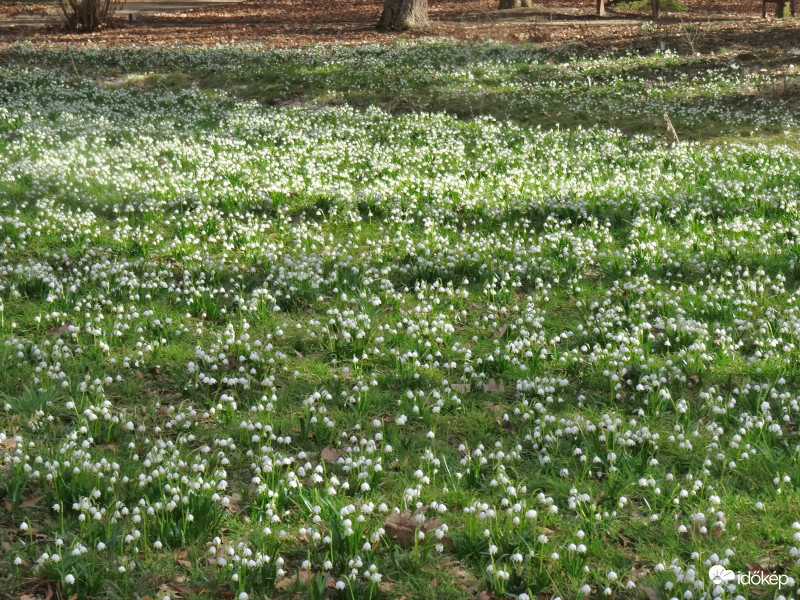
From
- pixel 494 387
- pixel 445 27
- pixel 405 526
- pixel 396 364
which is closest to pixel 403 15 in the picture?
pixel 445 27

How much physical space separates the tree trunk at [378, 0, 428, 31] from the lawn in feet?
37.1

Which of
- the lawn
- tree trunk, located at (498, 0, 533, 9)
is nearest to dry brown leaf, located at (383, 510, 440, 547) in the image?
the lawn

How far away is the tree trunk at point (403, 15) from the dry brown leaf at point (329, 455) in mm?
20261

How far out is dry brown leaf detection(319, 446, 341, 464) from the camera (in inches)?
202

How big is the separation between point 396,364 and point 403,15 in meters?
19.5

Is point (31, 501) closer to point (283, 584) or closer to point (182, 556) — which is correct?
point (182, 556)

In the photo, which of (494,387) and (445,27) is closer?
(494,387)

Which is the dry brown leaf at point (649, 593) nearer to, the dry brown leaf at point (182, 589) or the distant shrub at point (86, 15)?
the dry brown leaf at point (182, 589)

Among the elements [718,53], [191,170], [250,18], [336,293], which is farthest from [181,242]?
[250,18]

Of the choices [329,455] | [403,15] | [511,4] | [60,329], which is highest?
[511,4]

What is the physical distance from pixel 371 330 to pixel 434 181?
450 cm

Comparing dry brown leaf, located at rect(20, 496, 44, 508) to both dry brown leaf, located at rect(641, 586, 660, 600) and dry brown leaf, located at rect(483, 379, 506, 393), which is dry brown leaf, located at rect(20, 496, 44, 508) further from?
dry brown leaf, located at rect(641, 586, 660, 600)

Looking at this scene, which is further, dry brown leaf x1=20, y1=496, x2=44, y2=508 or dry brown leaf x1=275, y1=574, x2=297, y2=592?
dry brown leaf x1=20, y1=496, x2=44, y2=508

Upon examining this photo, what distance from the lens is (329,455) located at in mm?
5172
